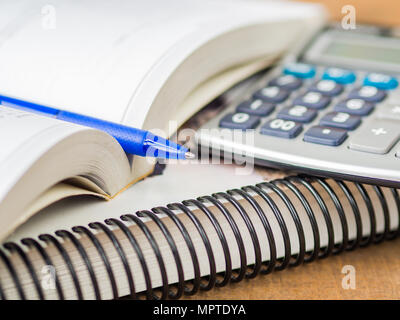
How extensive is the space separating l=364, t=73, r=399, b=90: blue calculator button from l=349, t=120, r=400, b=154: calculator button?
0.26 feet

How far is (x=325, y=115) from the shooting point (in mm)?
492

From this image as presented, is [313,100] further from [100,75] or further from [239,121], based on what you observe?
[100,75]

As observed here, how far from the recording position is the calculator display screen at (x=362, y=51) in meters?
0.60

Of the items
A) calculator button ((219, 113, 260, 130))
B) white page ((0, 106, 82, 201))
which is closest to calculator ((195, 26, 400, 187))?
calculator button ((219, 113, 260, 130))

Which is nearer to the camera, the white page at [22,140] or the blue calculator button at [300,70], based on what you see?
the white page at [22,140]

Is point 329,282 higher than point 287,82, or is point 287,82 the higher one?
point 287,82

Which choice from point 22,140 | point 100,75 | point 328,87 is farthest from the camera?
point 328,87

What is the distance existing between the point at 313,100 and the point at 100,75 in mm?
191

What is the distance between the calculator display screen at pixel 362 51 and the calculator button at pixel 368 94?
0.08 m

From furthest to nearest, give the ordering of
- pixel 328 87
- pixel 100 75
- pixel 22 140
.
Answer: pixel 328 87, pixel 100 75, pixel 22 140

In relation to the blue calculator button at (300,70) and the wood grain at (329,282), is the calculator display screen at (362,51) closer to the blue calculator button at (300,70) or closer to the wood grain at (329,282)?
the blue calculator button at (300,70)

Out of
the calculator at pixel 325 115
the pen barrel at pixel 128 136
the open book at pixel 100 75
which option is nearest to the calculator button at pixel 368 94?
the calculator at pixel 325 115

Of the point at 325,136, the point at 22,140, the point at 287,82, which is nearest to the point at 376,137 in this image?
the point at 325,136

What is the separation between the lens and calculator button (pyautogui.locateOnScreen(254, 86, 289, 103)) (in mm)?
528
